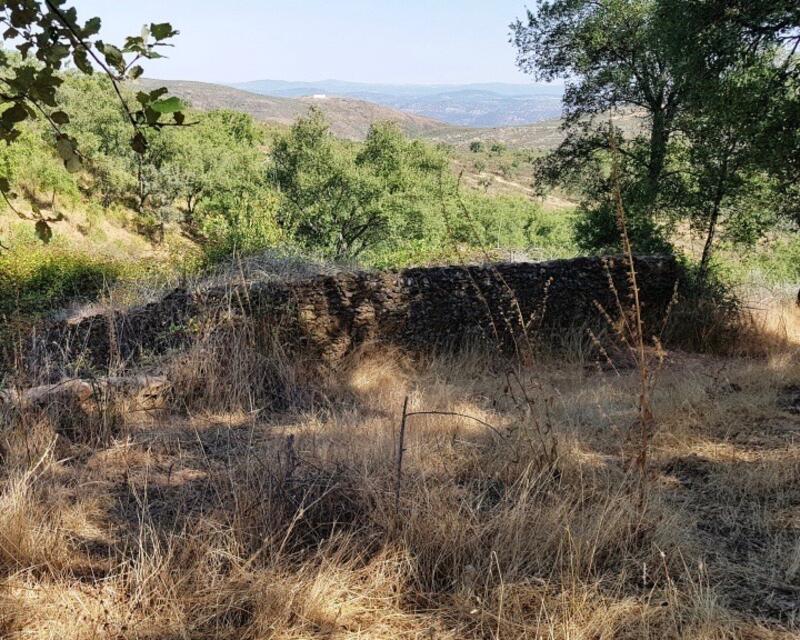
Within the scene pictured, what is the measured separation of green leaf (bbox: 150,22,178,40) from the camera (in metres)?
1.30

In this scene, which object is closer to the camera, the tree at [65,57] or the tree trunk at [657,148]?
the tree at [65,57]

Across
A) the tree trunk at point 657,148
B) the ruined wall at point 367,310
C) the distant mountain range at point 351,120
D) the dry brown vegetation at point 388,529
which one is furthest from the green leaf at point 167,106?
the distant mountain range at point 351,120

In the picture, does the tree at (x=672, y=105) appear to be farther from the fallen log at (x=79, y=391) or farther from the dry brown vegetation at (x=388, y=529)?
the fallen log at (x=79, y=391)

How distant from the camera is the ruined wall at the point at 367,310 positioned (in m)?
5.08

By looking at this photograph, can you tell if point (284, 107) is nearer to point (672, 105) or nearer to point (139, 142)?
point (672, 105)

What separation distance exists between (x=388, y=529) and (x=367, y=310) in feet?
12.1

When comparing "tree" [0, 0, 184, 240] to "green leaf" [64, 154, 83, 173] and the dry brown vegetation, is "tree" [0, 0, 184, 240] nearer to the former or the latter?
"green leaf" [64, 154, 83, 173]

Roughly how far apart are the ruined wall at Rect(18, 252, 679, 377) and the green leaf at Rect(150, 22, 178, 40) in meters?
3.54

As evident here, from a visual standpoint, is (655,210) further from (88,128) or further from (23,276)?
(88,128)

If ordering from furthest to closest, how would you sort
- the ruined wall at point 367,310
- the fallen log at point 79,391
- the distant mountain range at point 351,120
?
1. the distant mountain range at point 351,120
2. the ruined wall at point 367,310
3. the fallen log at point 79,391

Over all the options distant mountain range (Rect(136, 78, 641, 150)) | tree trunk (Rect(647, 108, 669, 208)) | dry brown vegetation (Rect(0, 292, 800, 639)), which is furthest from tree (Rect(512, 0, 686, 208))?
distant mountain range (Rect(136, 78, 641, 150))

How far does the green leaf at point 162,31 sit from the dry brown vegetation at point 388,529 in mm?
1537

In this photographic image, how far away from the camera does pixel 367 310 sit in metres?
5.78

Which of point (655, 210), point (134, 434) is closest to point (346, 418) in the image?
point (134, 434)
